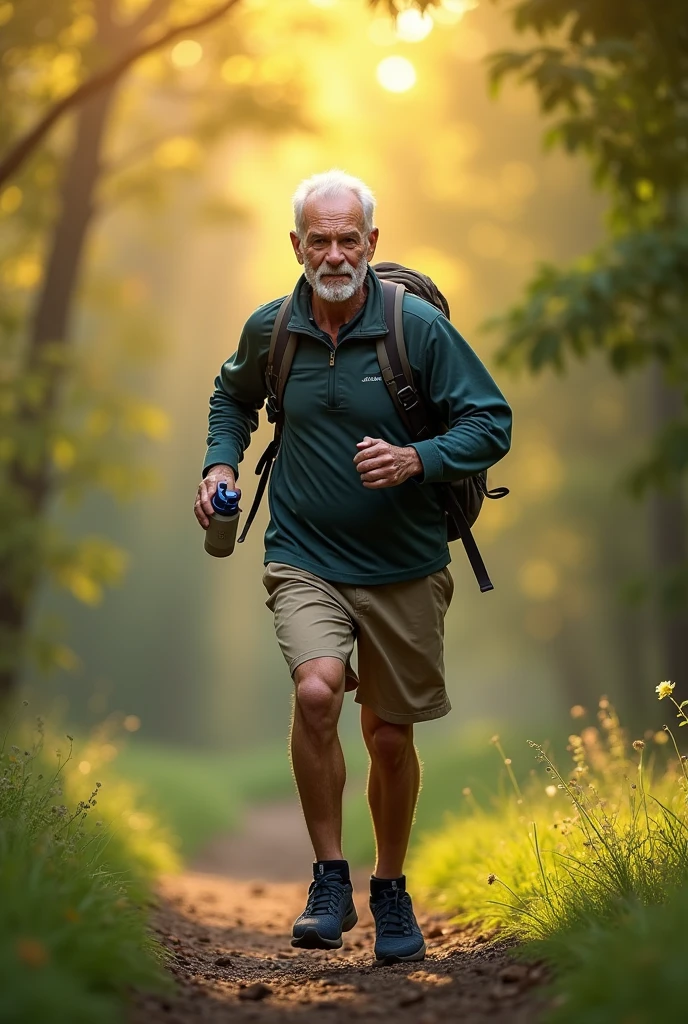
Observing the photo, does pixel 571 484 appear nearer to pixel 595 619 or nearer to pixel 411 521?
pixel 595 619

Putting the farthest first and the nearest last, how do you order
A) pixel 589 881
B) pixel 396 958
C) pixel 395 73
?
pixel 395 73
pixel 396 958
pixel 589 881

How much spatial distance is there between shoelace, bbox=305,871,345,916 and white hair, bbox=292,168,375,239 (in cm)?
222

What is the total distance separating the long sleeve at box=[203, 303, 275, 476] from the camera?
444cm

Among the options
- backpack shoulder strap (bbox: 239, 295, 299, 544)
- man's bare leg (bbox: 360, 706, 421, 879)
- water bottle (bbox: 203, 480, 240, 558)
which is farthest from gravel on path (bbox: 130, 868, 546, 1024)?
backpack shoulder strap (bbox: 239, 295, 299, 544)

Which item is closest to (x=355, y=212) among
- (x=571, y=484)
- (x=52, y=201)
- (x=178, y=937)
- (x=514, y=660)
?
(x=178, y=937)

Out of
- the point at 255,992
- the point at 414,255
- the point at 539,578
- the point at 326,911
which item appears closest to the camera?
the point at 255,992

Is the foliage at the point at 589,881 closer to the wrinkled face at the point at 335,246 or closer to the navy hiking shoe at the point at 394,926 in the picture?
the navy hiking shoe at the point at 394,926

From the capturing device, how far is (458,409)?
162 inches

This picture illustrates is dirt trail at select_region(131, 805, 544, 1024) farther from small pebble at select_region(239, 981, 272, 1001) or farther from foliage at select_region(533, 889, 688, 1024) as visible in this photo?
foliage at select_region(533, 889, 688, 1024)

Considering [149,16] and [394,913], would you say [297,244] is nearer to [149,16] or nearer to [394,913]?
[394,913]

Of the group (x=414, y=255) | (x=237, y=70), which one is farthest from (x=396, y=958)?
(x=414, y=255)

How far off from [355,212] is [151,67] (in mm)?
8304

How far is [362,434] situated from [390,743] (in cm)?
111

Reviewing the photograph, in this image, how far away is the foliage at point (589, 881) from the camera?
260 centimetres
